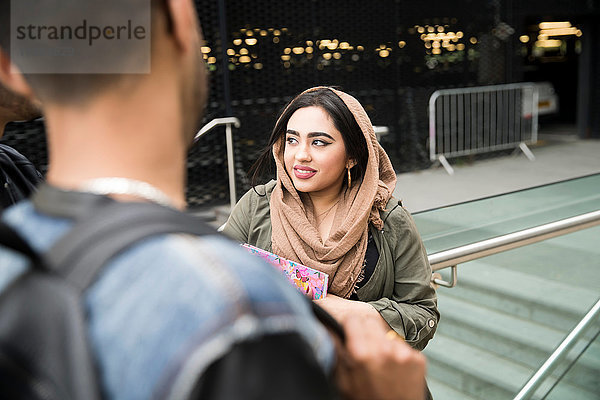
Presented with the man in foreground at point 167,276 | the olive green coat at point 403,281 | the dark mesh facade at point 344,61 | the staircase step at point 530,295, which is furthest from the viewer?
the dark mesh facade at point 344,61

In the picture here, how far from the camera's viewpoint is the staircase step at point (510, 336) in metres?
3.42

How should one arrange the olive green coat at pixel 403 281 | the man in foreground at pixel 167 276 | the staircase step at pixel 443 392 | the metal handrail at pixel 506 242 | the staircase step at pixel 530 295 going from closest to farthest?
the man in foreground at pixel 167 276 → the olive green coat at pixel 403 281 → the metal handrail at pixel 506 242 → the staircase step at pixel 443 392 → the staircase step at pixel 530 295

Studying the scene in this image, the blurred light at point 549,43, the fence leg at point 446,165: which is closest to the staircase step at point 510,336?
the fence leg at point 446,165

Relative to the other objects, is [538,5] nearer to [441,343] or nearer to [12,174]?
[441,343]

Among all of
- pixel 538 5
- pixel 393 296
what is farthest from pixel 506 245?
pixel 538 5

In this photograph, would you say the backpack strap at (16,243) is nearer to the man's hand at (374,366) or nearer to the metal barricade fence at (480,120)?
the man's hand at (374,366)

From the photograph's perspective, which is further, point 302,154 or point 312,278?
point 302,154

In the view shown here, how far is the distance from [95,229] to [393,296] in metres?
1.49

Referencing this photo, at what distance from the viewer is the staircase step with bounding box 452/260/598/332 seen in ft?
11.4

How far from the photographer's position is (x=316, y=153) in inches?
82.9

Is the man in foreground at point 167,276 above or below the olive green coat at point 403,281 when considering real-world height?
above

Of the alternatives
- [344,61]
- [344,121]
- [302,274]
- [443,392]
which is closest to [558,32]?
[344,61]

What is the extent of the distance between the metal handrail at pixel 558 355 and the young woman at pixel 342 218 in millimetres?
1501

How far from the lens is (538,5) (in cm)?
1032
